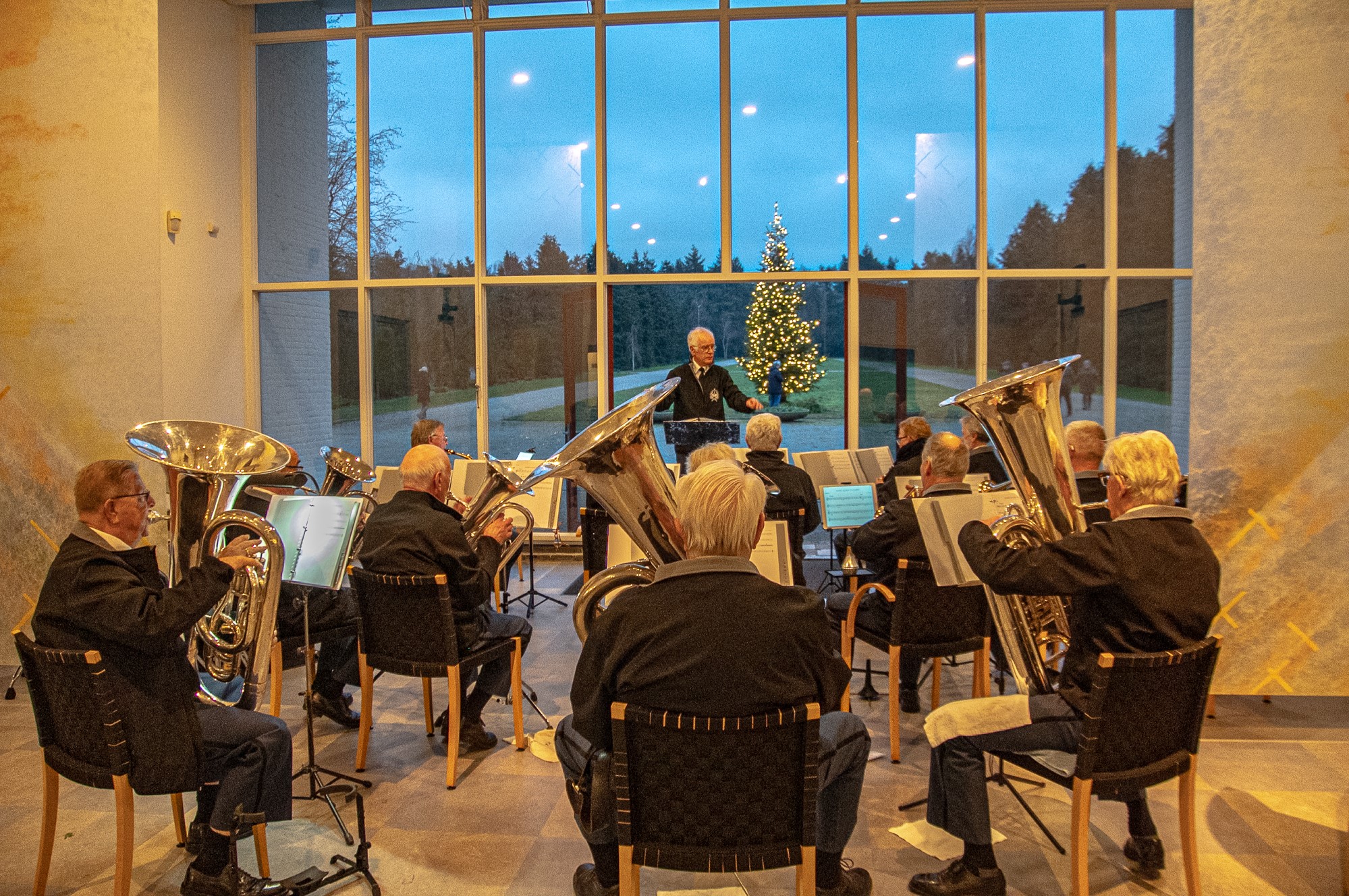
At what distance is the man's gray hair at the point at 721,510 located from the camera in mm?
2094

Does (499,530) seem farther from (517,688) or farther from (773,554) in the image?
(773,554)

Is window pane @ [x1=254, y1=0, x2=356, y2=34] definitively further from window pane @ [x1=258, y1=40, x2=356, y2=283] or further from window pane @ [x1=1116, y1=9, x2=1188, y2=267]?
window pane @ [x1=1116, y1=9, x2=1188, y2=267]

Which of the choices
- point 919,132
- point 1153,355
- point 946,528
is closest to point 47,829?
point 946,528

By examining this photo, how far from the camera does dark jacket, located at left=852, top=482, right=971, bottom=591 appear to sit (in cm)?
381

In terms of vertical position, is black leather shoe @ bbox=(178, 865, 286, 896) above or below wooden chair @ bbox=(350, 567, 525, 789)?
below

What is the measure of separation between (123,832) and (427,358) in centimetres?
631

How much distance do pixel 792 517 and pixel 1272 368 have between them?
2.21 meters

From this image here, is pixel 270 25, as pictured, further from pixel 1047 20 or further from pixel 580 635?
pixel 580 635

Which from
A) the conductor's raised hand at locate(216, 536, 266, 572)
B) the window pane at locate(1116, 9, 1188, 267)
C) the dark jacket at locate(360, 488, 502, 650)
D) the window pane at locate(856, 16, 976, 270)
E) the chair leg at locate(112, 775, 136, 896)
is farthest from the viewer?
the window pane at locate(856, 16, 976, 270)

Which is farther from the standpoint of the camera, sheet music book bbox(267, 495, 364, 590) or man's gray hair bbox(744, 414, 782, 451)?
man's gray hair bbox(744, 414, 782, 451)

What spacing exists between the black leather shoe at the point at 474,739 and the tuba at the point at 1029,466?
2226mm

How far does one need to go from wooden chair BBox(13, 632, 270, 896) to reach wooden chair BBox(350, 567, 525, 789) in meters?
0.95

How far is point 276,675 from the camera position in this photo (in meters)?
4.05

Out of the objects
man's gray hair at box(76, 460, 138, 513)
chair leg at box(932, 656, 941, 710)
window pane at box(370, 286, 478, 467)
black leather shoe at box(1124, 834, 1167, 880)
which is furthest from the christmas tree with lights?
man's gray hair at box(76, 460, 138, 513)
